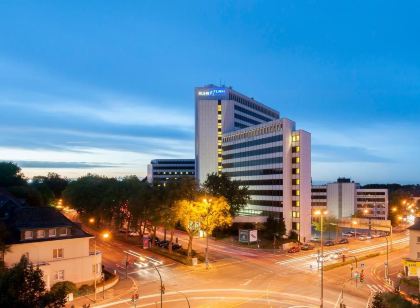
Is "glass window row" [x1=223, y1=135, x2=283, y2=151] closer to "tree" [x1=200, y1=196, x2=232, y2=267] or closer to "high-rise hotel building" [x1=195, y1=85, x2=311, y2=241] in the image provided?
"high-rise hotel building" [x1=195, y1=85, x2=311, y2=241]

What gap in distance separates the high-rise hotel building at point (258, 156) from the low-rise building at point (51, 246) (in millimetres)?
59092

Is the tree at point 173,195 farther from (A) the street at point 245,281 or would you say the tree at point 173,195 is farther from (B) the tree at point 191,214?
(A) the street at point 245,281

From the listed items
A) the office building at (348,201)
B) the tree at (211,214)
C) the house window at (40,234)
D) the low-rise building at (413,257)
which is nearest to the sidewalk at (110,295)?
the house window at (40,234)

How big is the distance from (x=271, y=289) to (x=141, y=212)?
3560 centimetres

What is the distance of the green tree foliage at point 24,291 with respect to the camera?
66.4 ft

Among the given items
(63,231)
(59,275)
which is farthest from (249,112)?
(59,275)

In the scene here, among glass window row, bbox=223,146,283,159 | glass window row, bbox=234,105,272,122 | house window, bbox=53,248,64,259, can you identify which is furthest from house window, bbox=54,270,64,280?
glass window row, bbox=234,105,272,122

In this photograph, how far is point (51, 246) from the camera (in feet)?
167

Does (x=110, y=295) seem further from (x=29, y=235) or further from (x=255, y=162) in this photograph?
(x=255, y=162)

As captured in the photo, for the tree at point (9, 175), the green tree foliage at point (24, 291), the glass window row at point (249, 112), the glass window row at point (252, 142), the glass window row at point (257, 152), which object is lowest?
the green tree foliage at point (24, 291)

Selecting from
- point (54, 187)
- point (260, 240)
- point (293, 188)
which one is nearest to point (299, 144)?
point (293, 188)

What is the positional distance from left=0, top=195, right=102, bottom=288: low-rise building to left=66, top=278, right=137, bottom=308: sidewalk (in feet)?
10.6

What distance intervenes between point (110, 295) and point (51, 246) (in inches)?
403

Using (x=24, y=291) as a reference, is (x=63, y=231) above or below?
below
